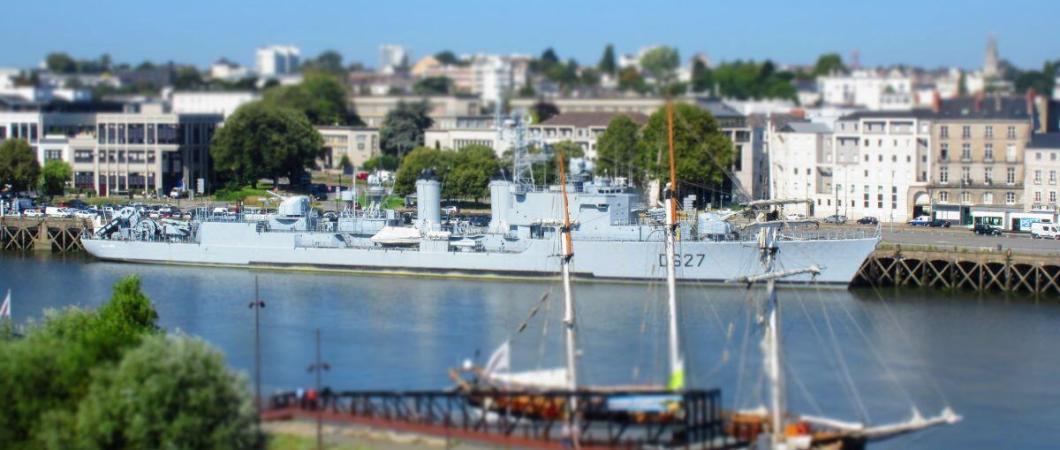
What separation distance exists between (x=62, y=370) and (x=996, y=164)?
39.3 m

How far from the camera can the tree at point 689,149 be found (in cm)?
6072

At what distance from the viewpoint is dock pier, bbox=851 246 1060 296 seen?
141 feet

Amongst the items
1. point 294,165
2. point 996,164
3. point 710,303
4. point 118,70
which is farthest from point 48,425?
point 118,70

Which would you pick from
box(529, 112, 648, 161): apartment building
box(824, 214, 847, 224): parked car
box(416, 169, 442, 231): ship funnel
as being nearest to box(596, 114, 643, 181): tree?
box(529, 112, 648, 161): apartment building

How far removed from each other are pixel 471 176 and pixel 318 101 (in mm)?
32947

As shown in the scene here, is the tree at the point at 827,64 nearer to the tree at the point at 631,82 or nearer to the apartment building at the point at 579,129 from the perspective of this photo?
the tree at the point at 631,82

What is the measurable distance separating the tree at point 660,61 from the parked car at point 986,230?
351 feet

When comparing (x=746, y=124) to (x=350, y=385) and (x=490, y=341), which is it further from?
→ (x=350, y=385)

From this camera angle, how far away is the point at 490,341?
32.8m

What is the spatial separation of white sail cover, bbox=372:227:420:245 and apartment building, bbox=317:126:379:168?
33.7m

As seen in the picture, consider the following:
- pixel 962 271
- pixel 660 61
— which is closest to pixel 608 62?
pixel 660 61

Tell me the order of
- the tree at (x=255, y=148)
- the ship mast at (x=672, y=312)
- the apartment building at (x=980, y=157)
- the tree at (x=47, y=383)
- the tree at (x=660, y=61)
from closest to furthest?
the tree at (x=47, y=383), the ship mast at (x=672, y=312), the apartment building at (x=980, y=157), the tree at (x=255, y=148), the tree at (x=660, y=61)

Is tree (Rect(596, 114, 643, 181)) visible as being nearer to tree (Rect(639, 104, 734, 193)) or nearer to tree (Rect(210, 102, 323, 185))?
tree (Rect(639, 104, 734, 193))

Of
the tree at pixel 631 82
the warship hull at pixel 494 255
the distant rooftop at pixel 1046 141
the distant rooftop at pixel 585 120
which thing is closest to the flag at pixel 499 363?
the warship hull at pixel 494 255
